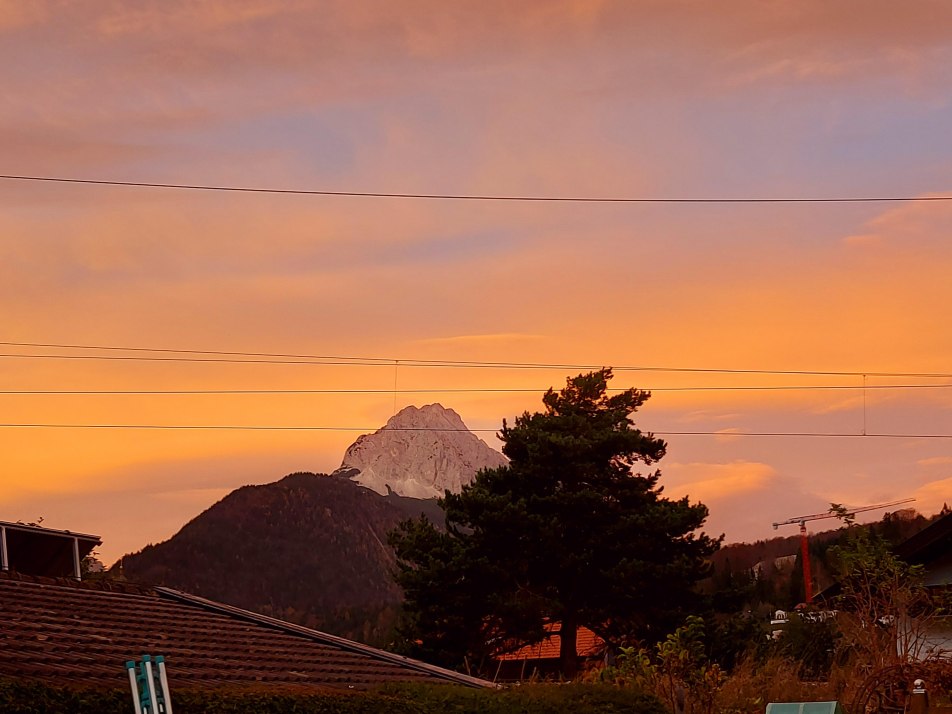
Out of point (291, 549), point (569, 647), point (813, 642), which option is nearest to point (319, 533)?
point (291, 549)

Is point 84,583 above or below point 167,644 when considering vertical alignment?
above

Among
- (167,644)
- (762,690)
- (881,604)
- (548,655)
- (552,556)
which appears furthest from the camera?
(548,655)

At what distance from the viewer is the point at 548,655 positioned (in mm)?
45250

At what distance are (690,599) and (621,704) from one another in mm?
24939

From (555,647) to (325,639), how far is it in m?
28.5

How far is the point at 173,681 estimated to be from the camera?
12.5m

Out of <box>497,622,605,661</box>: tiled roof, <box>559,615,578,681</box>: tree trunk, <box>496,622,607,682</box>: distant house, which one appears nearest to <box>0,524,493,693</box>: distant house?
<box>559,615,578,681</box>: tree trunk

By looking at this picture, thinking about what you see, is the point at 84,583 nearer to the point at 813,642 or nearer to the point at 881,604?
the point at 881,604

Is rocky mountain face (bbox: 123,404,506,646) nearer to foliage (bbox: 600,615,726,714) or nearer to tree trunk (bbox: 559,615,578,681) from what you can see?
tree trunk (bbox: 559,615,578,681)

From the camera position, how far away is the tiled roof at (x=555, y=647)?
135ft

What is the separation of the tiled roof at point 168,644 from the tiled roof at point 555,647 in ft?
72.7

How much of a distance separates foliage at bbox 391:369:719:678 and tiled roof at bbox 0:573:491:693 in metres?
19.7

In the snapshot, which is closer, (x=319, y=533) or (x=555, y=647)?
(x=555, y=647)

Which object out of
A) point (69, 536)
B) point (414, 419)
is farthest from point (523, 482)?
point (414, 419)
